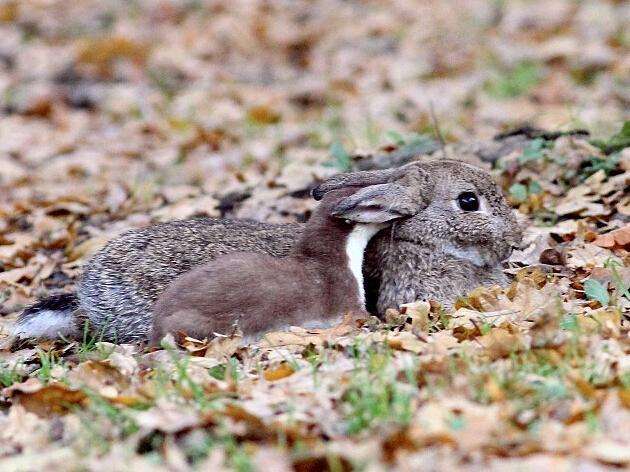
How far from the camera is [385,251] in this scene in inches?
250

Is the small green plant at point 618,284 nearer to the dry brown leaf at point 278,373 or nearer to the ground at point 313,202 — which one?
the ground at point 313,202

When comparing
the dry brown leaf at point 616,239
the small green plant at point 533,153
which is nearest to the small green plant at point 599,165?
the small green plant at point 533,153

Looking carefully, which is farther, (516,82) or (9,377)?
(516,82)

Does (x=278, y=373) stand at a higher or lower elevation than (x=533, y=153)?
lower

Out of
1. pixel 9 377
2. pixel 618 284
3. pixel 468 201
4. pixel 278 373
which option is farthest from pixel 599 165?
pixel 9 377

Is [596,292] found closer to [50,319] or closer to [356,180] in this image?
[356,180]

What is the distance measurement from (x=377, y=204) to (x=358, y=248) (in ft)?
0.88

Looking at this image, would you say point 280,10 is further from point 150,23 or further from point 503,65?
point 503,65

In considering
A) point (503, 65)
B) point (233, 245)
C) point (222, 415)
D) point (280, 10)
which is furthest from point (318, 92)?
point (222, 415)

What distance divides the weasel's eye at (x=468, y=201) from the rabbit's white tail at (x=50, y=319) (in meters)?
2.24

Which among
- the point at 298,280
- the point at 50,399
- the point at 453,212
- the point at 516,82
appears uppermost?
the point at 516,82

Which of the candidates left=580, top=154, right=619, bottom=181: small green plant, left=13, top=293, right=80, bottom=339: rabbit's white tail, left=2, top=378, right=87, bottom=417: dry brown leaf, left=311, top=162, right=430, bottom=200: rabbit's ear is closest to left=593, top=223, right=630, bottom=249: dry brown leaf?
left=580, top=154, right=619, bottom=181: small green plant

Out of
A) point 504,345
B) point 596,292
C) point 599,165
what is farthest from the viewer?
point 599,165

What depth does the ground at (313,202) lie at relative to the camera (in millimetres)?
4219
